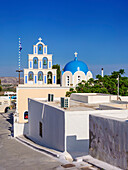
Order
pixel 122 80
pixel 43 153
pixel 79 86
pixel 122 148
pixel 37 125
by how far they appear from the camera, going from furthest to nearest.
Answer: pixel 122 80
pixel 79 86
pixel 37 125
pixel 43 153
pixel 122 148

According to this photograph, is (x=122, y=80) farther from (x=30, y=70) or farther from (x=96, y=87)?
(x=30, y=70)

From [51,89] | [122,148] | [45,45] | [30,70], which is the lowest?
[122,148]

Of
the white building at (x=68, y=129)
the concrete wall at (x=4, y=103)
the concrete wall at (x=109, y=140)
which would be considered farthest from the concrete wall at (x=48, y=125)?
the concrete wall at (x=4, y=103)

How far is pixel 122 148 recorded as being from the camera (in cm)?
628

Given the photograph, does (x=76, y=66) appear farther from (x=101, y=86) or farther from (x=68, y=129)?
(x=68, y=129)

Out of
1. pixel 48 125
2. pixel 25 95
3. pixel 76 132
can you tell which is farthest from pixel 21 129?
pixel 76 132

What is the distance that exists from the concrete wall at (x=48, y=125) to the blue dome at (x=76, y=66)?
13860mm

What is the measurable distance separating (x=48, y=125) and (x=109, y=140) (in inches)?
233

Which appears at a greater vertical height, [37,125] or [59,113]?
[59,113]

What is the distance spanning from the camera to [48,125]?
40.6ft

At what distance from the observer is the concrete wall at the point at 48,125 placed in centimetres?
1039

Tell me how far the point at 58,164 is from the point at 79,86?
18456 millimetres

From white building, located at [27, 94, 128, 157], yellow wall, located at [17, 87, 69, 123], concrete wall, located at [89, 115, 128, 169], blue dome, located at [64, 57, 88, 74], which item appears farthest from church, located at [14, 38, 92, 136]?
concrete wall, located at [89, 115, 128, 169]

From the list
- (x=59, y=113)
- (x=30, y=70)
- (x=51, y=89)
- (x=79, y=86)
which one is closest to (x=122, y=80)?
(x=79, y=86)
